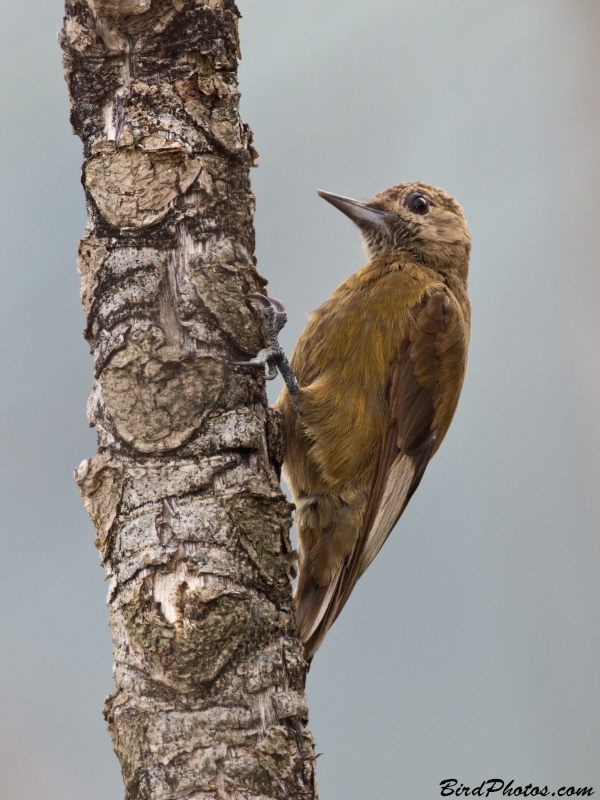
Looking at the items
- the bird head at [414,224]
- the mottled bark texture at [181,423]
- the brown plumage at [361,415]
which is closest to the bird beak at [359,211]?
the bird head at [414,224]

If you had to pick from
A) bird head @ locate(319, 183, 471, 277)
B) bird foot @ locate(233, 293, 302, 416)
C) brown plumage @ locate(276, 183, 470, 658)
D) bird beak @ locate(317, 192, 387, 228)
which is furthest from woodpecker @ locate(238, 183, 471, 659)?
bird beak @ locate(317, 192, 387, 228)

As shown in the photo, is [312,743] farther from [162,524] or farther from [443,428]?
[443,428]

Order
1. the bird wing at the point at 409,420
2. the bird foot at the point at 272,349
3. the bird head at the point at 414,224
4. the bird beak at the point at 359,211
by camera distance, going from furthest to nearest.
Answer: the bird beak at the point at 359,211, the bird head at the point at 414,224, the bird wing at the point at 409,420, the bird foot at the point at 272,349

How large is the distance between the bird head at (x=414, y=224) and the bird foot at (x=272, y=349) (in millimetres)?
1138

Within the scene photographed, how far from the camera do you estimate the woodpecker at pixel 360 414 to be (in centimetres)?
318

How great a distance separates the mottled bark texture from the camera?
75.1 inches

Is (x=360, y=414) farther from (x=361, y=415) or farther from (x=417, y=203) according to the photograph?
(x=417, y=203)

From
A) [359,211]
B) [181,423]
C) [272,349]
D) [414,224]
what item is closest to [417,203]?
[414,224]

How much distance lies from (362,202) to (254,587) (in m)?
2.57

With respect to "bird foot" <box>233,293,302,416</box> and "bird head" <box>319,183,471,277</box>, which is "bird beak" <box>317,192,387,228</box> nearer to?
"bird head" <box>319,183,471,277</box>

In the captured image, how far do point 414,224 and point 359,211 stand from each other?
289mm

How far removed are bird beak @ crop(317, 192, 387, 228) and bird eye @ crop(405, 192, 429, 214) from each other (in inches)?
5.3

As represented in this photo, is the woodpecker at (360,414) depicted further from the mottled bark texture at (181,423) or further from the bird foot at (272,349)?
the mottled bark texture at (181,423)

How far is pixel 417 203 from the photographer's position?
400 centimetres
